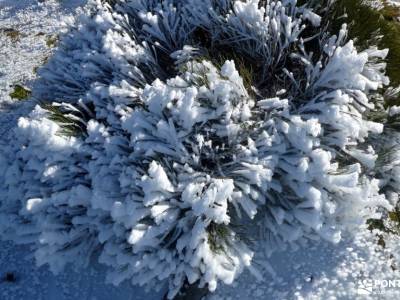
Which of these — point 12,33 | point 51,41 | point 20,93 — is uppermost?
point 12,33

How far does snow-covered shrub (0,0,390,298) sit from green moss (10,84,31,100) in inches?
152

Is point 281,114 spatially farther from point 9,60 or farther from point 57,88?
point 9,60

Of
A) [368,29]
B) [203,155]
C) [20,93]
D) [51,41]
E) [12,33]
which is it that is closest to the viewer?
[203,155]

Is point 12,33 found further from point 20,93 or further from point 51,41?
point 20,93

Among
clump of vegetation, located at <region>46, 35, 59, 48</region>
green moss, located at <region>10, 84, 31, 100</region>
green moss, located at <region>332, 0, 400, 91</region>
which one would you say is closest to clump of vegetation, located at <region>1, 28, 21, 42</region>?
clump of vegetation, located at <region>46, 35, 59, 48</region>

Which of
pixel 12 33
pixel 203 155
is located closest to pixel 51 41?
pixel 12 33

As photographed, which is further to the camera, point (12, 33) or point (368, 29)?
point (12, 33)

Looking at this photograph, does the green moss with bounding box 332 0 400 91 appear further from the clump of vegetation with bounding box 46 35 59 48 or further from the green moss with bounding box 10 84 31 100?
the clump of vegetation with bounding box 46 35 59 48

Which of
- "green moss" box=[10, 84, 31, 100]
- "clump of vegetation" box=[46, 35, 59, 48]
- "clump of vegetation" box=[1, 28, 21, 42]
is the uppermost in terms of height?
"clump of vegetation" box=[1, 28, 21, 42]

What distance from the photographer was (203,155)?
522 cm

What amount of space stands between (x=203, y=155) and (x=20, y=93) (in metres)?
6.10

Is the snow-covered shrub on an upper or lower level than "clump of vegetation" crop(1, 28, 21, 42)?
lower

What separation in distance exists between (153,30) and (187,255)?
3189 mm

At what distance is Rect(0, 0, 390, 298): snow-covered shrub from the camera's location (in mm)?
4824
